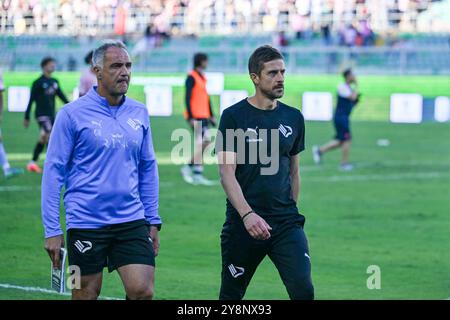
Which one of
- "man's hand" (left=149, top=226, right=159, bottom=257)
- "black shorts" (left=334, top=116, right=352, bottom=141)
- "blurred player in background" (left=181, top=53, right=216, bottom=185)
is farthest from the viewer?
"black shorts" (left=334, top=116, right=352, bottom=141)

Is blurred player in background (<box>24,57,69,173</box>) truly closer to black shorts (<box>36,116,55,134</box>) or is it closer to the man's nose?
black shorts (<box>36,116,55,134</box>)

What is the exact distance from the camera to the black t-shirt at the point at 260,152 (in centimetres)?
809

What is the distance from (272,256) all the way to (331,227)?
7983mm

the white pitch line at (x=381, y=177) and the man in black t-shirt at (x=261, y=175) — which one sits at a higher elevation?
the man in black t-shirt at (x=261, y=175)

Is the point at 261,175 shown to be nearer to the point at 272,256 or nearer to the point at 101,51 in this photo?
the point at 272,256

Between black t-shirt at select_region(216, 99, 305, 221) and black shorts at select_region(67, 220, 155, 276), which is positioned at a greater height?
black t-shirt at select_region(216, 99, 305, 221)

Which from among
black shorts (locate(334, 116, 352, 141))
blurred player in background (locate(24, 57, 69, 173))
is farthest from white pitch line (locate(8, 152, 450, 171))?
blurred player in background (locate(24, 57, 69, 173))

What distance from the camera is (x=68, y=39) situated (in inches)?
1679

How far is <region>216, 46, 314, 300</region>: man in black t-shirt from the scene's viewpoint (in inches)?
317


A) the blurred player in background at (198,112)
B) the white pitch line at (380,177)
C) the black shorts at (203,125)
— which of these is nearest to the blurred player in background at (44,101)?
the blurred player in background at (198,112)

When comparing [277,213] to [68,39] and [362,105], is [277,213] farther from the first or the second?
[68,39]

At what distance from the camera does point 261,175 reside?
8148 mm

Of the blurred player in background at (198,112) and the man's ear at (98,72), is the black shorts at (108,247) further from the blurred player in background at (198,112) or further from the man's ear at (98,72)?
the blurred player in background at (198,112)

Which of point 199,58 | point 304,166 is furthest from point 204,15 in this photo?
point 199,58
